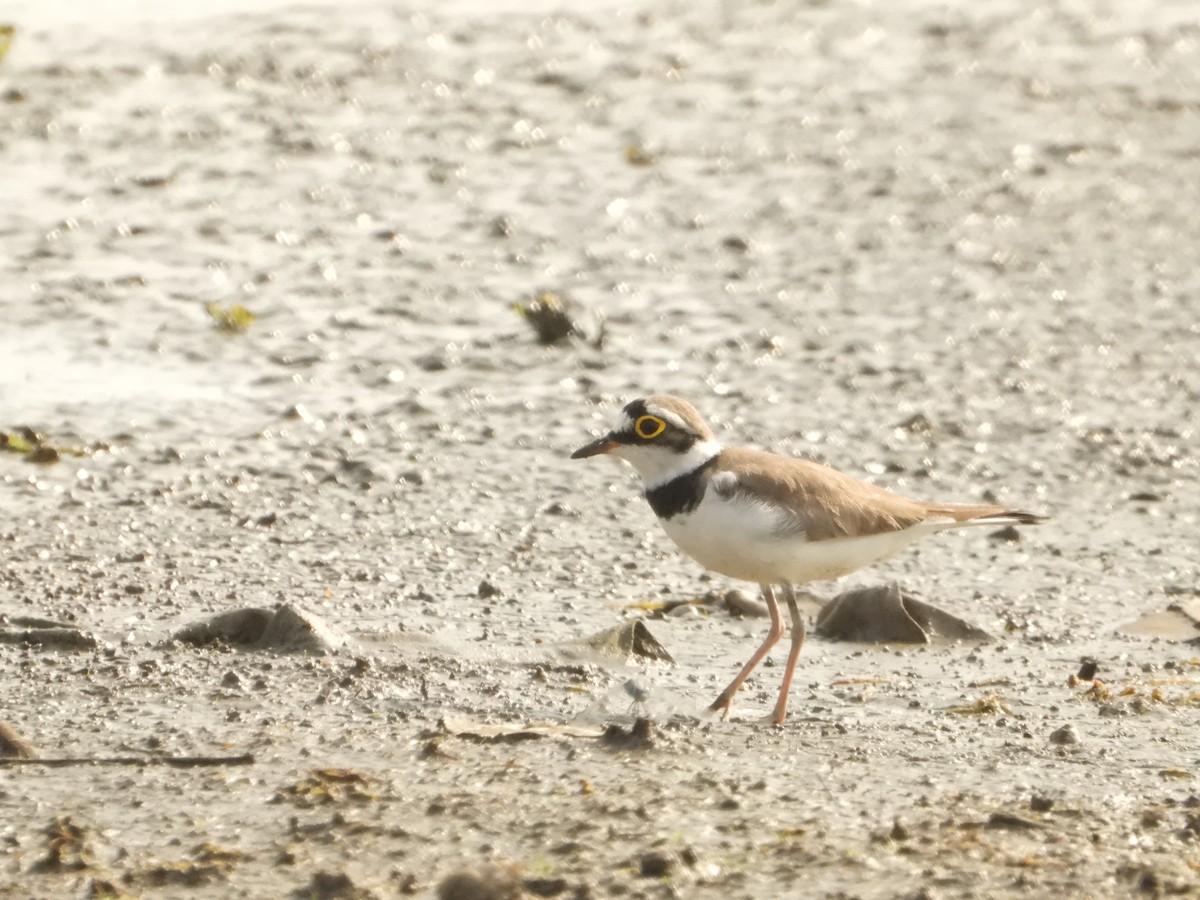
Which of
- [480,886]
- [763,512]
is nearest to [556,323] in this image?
[763,512]

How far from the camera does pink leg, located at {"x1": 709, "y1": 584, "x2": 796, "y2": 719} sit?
225 inches

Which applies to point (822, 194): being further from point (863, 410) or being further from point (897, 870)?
point (897, 870)

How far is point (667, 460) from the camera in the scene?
6.24 metres

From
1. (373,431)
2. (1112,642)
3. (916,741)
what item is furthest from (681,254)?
(916,741)

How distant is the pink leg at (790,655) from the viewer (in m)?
5.62

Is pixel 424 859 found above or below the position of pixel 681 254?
below

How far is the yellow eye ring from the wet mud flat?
0.67m

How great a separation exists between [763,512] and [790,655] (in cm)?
44

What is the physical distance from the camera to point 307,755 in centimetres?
506

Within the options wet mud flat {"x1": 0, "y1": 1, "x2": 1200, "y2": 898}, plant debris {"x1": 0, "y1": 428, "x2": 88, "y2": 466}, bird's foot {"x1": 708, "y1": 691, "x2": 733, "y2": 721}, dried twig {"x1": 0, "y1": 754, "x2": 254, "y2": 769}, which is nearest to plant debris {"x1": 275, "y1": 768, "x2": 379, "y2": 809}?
wet mud flat {"x1": 0, "y1": 1, "x2": 1200, "y2": 898}

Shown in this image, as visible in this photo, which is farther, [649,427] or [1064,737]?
[649,427]

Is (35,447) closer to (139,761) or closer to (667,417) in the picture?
(667,417)

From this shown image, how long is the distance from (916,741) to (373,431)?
3.51m

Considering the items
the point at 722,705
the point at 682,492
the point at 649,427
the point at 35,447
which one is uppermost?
the point at 649,427
